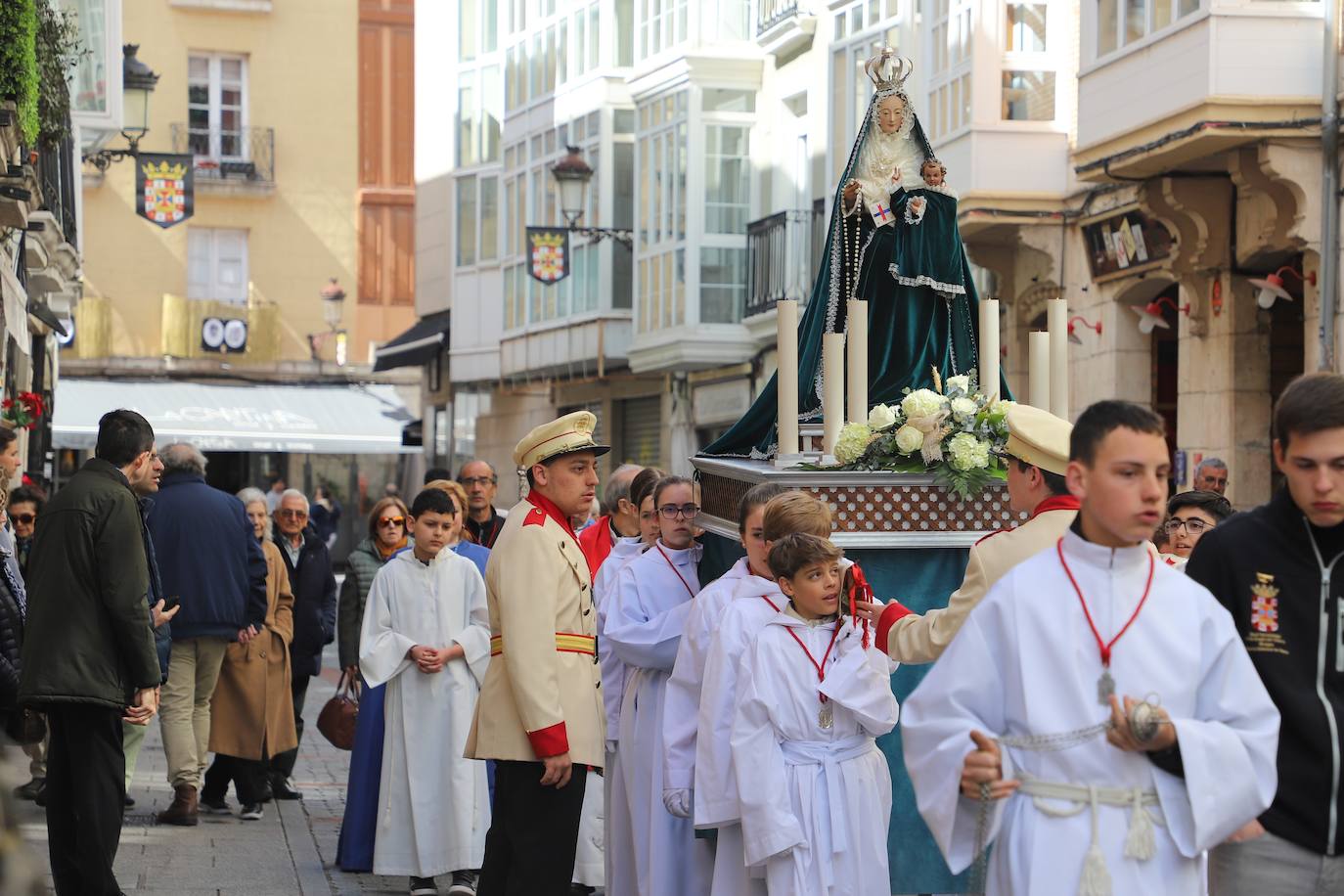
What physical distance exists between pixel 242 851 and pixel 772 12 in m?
16.7

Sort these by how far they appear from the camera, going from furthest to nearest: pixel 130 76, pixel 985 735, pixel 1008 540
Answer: pixel 130 76 → pixel 1008 540 → pixel 985 735

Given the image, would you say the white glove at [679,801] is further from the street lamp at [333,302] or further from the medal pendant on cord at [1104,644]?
the street lamp at [333,302]

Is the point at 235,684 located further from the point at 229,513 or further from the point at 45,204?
the point at 45,204

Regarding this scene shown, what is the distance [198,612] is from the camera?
1104cm

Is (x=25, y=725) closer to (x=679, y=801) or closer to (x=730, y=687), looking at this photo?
(x=679, y=801)

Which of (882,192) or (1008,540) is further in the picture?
(882,192)

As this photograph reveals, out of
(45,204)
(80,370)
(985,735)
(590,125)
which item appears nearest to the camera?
(985,735)

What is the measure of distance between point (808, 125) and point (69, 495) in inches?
684

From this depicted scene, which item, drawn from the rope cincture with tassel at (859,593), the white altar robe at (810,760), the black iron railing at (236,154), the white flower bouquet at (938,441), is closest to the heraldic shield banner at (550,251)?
the black iron railing at (236,154)

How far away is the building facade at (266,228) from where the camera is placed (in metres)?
40.8

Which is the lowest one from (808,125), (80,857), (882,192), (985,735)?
(80,857)

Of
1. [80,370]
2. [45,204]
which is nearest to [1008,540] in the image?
[45,204]

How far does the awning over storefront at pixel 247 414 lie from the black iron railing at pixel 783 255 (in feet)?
46.8

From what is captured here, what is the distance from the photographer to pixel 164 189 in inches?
1081
